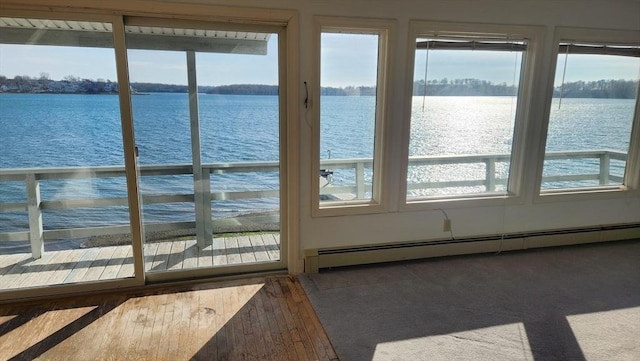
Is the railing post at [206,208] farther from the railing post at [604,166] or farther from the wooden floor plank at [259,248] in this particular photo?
the railing post at [604,166]

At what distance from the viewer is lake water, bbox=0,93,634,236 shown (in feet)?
8.89

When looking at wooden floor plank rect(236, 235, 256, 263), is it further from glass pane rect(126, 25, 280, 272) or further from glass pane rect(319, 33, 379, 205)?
glass pane rect(319, 33, 379, 205)

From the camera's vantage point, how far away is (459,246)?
11.8 feet

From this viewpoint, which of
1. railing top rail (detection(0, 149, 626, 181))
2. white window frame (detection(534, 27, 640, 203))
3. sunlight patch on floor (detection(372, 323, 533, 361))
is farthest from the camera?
white window frame (detection(534, 27, 640, 203))

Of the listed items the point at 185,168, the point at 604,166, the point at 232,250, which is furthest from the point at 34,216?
the point at 604,166

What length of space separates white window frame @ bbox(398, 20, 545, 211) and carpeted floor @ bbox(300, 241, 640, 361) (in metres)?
0.51

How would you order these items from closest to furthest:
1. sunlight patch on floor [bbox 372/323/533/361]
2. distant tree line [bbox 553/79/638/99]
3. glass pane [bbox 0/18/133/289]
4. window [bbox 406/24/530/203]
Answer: sunlight patch on floor [bbox 372/323/533/361]
glass pane [bbox 0/18/133/289]
window [bbox 406/24/530/203]
distant tree line [bbox 553/79/638/99]

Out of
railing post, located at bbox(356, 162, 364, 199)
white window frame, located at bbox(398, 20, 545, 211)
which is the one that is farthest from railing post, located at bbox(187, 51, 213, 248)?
white window frame, located at bbox(398, 20, 545, 211)

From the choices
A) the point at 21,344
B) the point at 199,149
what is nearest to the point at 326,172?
the point at 199,149

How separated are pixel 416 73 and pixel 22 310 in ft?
11.1

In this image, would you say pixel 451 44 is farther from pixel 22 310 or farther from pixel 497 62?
pixel 22 310

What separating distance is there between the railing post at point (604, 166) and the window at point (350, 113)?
2413mm

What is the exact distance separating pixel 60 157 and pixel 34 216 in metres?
0.48

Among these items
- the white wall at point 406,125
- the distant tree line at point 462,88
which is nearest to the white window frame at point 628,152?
the white wall at point 406,125
